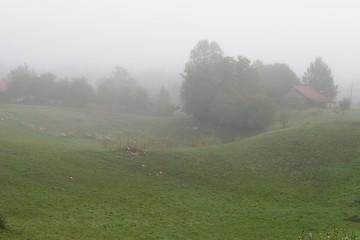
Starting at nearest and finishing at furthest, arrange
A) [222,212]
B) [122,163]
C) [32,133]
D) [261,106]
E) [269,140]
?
[222,212], [122,163], [269,140], [32,133], [261,106]

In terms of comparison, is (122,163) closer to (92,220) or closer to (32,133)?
(92,220)

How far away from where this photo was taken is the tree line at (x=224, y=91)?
7312cm

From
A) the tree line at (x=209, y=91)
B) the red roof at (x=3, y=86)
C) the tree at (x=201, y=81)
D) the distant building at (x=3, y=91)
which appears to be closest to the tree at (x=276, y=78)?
the tree line at (x=209, y=91)

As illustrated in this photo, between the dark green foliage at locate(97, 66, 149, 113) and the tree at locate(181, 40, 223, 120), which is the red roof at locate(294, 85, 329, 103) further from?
the dark green foliage at locate(97, 66, 149, 113)

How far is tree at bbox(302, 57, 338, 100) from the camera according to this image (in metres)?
112

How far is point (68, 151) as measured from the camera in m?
40.3

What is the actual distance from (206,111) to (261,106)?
13.1 metres

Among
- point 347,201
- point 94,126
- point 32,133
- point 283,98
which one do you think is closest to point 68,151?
point 32,133

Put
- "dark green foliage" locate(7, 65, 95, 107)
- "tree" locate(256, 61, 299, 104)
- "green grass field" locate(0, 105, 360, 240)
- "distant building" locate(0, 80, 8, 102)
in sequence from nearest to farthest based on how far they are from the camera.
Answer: "green grass field" locate(0, 105, 360, 240)
"tree" locate(256, 61, 299, 104)
"distant building" locate(0, 80, 8, 102)
"dark green foliage" locate(7, 65, 95, 107)

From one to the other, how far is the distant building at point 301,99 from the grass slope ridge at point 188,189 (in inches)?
1756

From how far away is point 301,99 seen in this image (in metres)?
91.2

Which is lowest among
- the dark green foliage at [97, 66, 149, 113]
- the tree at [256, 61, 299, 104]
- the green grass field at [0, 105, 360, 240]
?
the green grass field at [0, 105, 360, 240]

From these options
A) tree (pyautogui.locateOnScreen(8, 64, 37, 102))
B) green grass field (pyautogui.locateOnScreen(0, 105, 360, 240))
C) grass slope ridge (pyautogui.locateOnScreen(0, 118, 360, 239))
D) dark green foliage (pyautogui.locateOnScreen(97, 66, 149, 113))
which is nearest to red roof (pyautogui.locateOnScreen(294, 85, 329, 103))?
dark green foliage (pyautogui.locateOnScreen(97, 66, 149, 113))

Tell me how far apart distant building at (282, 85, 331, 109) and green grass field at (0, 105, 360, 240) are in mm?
41622
